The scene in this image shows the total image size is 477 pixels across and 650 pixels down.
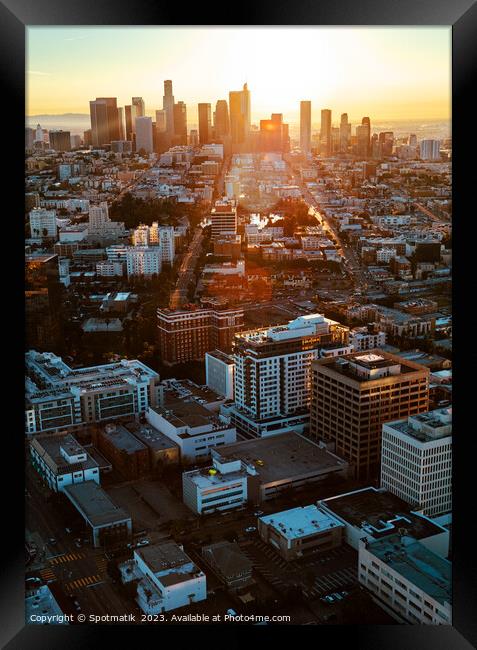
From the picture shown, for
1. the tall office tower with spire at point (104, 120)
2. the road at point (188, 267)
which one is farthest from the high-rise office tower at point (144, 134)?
the road at point (188, 267)

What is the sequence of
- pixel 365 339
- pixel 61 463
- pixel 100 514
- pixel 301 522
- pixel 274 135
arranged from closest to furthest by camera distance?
pixel 301 522 → pixel 100 514 → pixel 61 463 → pixel 274 135 → pixel 365 339

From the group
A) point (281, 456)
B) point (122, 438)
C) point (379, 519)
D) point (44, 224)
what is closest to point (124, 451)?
point (122, 438)

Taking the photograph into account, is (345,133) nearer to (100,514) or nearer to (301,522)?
(301,522)

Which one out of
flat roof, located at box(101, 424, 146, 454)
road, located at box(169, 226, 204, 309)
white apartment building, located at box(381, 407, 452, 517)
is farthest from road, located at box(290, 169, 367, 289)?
flat roof, located at box(101, 424, 146, 454)

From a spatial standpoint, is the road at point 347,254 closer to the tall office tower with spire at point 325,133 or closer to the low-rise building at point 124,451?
the tall office tower with spire at point 325,133
